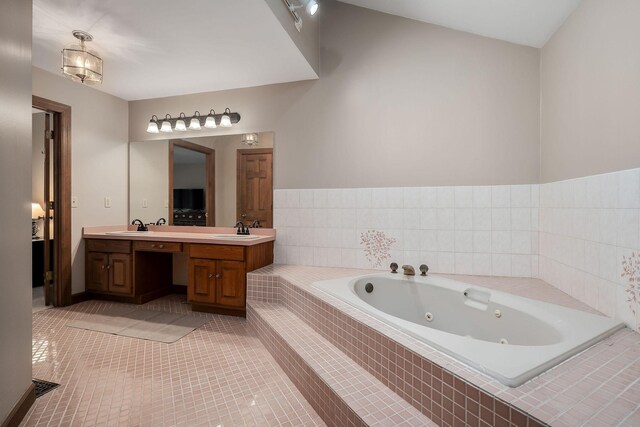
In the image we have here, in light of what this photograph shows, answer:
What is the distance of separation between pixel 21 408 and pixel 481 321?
2.46m

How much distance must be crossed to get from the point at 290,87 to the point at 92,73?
1618 millimetres

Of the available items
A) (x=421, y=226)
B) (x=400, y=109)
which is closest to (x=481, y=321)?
(x=421, y=226)

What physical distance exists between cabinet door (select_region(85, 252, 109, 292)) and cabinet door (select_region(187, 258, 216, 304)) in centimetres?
105

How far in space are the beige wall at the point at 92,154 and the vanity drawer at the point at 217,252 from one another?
53.1 inches

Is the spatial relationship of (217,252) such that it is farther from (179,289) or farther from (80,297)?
(80,297)

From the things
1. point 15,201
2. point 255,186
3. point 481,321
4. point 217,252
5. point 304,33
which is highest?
point 304,33

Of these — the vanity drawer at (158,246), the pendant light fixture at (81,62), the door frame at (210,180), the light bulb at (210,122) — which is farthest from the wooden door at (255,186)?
the pendant light fixture at (81,62)

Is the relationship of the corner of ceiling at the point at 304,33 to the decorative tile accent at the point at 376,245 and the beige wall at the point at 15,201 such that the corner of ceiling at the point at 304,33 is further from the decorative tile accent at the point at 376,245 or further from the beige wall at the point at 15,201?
the decorative tile accent at the point at 376,245

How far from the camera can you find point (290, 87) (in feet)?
10.0

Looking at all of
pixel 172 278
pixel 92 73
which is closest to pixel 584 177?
pixel 92 73

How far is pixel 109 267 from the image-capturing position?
3.12 m

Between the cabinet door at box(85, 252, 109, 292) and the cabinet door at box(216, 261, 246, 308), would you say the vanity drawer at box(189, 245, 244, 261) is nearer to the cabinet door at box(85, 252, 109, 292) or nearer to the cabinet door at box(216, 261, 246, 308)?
the cabinet door at box(216, 261, 246, 308)

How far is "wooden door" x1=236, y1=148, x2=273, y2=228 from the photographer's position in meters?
3.15

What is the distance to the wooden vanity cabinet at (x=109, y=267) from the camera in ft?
10.1
